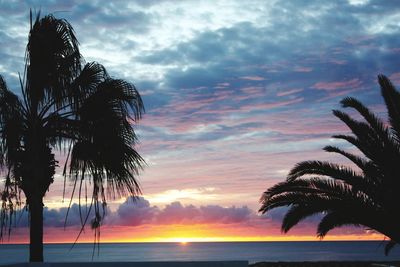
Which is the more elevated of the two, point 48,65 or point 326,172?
point 48,65

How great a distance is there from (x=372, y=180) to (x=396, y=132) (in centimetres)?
150

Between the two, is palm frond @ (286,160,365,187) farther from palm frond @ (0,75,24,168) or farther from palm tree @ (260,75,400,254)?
palm frond @ (0,75,24,168)

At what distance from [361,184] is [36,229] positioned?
8.54m

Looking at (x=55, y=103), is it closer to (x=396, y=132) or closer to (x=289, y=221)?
(x=289, y=221)

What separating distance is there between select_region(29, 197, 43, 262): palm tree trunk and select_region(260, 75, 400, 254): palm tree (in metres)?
6.29

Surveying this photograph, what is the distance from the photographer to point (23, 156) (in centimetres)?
1345

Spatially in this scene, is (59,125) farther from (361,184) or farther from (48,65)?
(361,184)

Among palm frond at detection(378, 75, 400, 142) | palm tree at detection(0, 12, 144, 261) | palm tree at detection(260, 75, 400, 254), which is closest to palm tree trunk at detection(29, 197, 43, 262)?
palm tree at detection(0, 12, 144, 261)

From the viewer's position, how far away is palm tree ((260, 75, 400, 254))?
15.5 m

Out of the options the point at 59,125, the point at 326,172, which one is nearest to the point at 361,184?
the point at 326,172

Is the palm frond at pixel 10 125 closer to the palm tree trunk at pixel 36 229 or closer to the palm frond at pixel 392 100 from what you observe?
the palm tree trunk at pixel 36 229

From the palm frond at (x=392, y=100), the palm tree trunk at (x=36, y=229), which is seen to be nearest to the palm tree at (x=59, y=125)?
the palm tree trunk at (x=36, y=229)

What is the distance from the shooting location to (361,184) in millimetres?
15672

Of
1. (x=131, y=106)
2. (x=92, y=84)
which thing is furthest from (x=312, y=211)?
(x=92, y=84)
